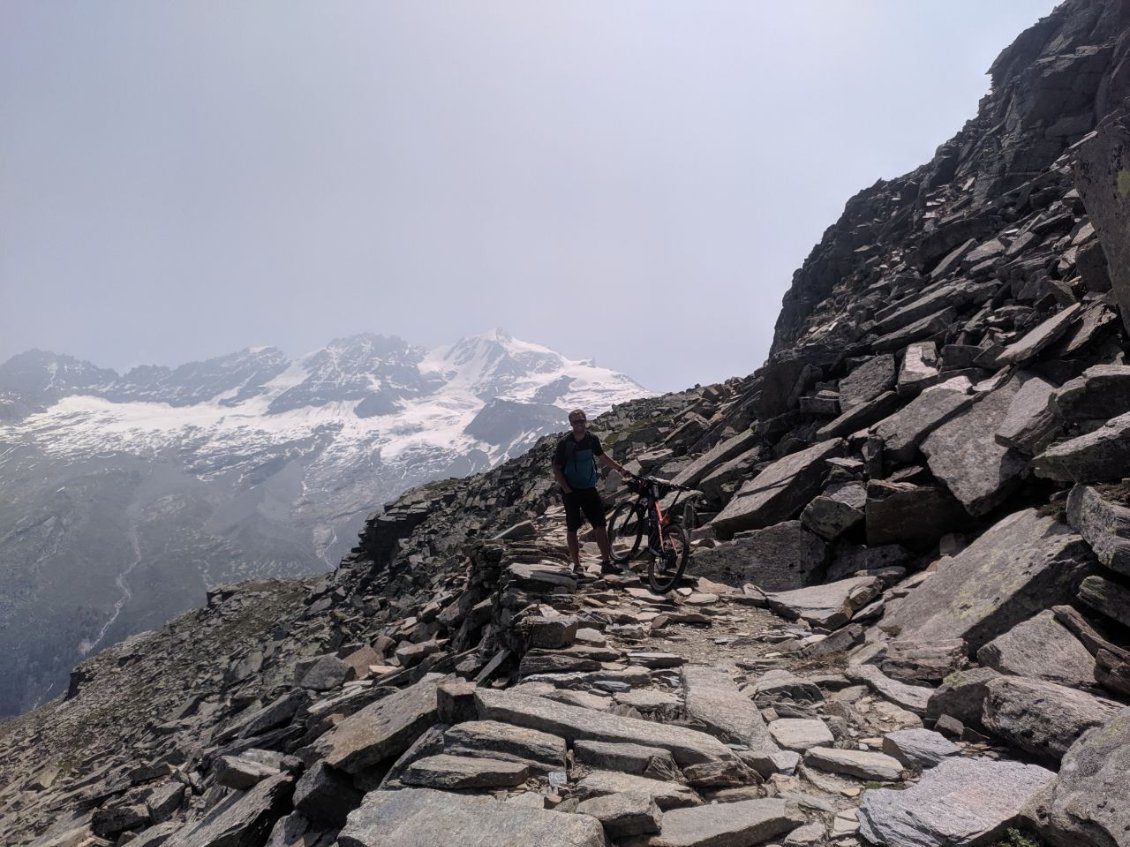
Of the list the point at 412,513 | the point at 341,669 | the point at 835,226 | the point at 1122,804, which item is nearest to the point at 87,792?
the point at 341,669

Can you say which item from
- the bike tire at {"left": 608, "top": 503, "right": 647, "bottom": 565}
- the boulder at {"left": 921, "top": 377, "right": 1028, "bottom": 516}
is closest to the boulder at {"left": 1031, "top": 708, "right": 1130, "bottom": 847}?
the boulder at {"left": 921, "top": 377, "right": 1028, "bottom": 516}

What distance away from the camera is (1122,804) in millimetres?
4023

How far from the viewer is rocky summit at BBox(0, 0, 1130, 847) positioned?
5.37m

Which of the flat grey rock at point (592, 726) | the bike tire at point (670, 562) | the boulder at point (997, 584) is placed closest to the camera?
the flat grey rock at point (592, 726)

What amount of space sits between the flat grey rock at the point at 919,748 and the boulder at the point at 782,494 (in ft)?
32.1

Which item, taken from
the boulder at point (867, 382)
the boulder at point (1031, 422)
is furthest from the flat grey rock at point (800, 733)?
the boulder at point (867, 382)

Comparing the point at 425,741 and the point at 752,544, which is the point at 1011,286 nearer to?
the point at 752,544

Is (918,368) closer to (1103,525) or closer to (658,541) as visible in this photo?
(658,541)

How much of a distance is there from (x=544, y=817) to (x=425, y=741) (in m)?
2.50

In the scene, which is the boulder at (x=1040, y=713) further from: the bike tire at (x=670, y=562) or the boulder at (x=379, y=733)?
the bike tire at (x=670, y=562)

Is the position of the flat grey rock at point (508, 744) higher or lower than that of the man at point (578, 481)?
lower

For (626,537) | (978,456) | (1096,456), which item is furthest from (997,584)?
(626,537)

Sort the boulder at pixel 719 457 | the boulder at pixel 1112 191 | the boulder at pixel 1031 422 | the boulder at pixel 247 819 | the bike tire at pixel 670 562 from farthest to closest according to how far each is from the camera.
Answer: the boulder at pixel 719 457 → the bike tire at pixel 670 562 → the boulder at pixel 1112 191 → the boulder at pixel 1031 422 → the boulder at pixel 247 819

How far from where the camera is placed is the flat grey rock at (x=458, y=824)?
16.3 feet
